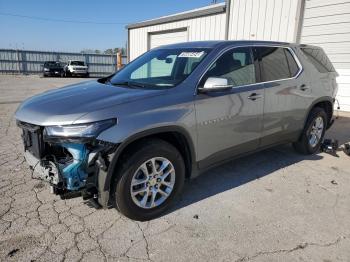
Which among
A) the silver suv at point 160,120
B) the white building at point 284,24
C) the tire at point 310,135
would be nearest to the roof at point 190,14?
the white building at point 284,24

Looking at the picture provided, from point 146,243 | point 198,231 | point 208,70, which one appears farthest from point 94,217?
point 208,70

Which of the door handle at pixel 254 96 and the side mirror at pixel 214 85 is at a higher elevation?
the side mirror at pixel 214 85

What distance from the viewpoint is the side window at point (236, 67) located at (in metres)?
3.67

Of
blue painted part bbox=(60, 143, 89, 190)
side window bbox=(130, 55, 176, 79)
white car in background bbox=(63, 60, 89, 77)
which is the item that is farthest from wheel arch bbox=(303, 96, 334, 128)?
white car in background bbox=(63, 60, 89, 77)

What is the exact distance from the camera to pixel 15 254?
2.65 m

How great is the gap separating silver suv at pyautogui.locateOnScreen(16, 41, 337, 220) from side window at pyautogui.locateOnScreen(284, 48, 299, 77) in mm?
17

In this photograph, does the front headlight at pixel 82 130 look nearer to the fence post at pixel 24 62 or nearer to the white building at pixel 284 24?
the white building at pixel 284 24

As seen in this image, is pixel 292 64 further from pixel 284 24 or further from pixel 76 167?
pixel 284 24

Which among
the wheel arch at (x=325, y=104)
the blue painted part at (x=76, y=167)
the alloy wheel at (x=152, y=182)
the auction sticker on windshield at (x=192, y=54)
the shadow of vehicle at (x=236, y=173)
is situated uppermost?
the auction sticker on windshield at (x=192, y=54)

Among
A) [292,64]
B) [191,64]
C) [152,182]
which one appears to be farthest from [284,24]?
[152,182]

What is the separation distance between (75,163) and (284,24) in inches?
339

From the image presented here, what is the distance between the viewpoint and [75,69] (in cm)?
2834

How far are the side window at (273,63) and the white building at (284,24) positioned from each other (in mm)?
5067

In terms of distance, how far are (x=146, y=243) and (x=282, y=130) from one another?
9.04ft
